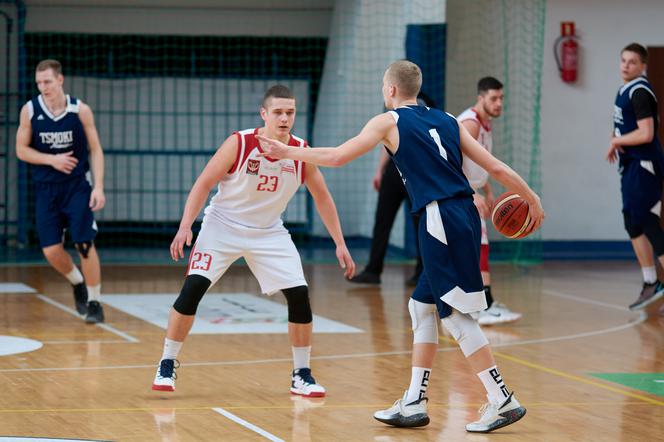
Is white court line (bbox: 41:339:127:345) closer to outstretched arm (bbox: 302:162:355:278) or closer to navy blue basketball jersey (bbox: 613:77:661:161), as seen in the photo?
outstretched arm (bbox: 302:162:355:278)

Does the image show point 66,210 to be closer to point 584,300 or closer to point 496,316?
point 496,316

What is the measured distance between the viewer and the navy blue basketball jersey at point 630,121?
31.0 ft

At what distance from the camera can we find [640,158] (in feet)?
31.2

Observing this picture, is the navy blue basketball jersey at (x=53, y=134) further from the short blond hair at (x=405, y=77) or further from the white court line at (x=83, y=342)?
the short blond hair at (x=405, y=77)

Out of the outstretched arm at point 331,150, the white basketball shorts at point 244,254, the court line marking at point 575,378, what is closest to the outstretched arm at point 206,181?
the white basketball shorts at point 244,254

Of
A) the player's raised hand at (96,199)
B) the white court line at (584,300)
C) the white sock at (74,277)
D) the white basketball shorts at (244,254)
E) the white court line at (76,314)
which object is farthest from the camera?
the white court line at (584,300)

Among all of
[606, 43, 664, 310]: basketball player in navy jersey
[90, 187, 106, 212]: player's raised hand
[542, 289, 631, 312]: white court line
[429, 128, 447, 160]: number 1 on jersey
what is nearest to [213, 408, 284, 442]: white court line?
[429, 128, 447, 160]: number 1 on jersey

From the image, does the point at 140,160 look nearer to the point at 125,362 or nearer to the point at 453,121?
the point at 125,362

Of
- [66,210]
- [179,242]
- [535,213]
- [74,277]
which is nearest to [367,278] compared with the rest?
[74,277]

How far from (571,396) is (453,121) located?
177 cm

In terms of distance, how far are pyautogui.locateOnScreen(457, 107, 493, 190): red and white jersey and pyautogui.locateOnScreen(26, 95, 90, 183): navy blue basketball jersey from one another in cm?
284

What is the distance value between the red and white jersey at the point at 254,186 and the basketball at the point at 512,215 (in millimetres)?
1068

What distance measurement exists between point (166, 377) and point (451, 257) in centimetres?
170

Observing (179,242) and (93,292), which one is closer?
(179,242)
